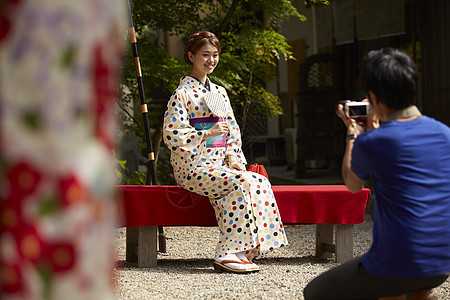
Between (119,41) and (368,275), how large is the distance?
1602 mm

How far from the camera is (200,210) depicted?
4617 millimetres

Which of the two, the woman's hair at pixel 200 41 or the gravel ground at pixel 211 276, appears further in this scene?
the woman's hair at pixel 200 41

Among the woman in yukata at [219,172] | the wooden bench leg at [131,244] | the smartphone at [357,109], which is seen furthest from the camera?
the wooden bench leg at [131,244]

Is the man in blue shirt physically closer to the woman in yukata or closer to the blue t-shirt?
the blue t-shirt

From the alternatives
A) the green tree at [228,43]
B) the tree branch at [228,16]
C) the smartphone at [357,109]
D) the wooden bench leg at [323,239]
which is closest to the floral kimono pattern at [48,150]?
the smartphone at [357,109]

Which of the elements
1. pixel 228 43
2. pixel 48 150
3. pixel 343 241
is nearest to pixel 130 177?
pixel 228 43

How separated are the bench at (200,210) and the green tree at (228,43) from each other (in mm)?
2147

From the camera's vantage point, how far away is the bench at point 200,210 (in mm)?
4500

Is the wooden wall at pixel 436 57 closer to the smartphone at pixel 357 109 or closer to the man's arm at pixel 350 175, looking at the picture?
the smartphone at pixel 357 109


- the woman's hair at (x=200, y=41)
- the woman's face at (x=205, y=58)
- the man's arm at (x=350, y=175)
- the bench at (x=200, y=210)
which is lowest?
the bench at (x=200, y=210)

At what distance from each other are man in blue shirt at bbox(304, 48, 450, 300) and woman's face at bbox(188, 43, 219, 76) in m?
2.45

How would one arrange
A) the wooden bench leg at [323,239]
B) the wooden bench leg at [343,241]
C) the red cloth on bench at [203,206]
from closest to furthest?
1. the red cloth on bench at [203,206]
2. the wooden bench leg at [343,241]
3. the wooden bench leg at [323,239]

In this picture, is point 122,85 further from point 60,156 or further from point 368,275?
point 60,156

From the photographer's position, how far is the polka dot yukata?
14.3 ft
